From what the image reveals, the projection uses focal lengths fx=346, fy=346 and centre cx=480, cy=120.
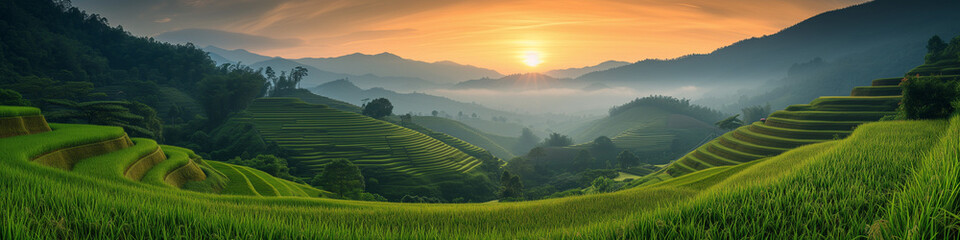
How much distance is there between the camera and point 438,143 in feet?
265

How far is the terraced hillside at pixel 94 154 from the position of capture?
992cm

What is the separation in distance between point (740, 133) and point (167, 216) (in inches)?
2164

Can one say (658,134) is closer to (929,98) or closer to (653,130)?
(653,130)

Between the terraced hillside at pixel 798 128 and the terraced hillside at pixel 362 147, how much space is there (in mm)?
35357

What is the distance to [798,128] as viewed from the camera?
132 feet

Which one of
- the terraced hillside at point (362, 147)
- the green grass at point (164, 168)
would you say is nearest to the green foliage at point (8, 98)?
the terraced hillside at point (362, 147)

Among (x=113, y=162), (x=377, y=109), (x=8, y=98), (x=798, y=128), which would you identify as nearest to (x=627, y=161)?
(x=798, y=128)

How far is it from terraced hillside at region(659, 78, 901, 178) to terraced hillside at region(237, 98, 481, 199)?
35.4 metres

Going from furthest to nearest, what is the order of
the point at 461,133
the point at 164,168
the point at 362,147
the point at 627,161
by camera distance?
the point at 461,133, the point at 627,161, the point at 362,147, the point at 164,168

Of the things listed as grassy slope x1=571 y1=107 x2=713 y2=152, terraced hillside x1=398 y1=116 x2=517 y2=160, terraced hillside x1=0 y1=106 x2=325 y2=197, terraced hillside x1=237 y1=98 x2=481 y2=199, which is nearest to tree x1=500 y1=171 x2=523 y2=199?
terraced hillside x1=237 y1=98 x2=481 y2=199

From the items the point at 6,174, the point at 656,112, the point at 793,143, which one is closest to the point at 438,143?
the point at 793,143

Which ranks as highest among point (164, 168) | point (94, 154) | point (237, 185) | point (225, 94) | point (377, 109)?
point (225, 94)

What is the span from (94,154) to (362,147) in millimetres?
51444

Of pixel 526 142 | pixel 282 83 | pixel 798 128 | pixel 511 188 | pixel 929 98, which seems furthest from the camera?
pixel 526 142
